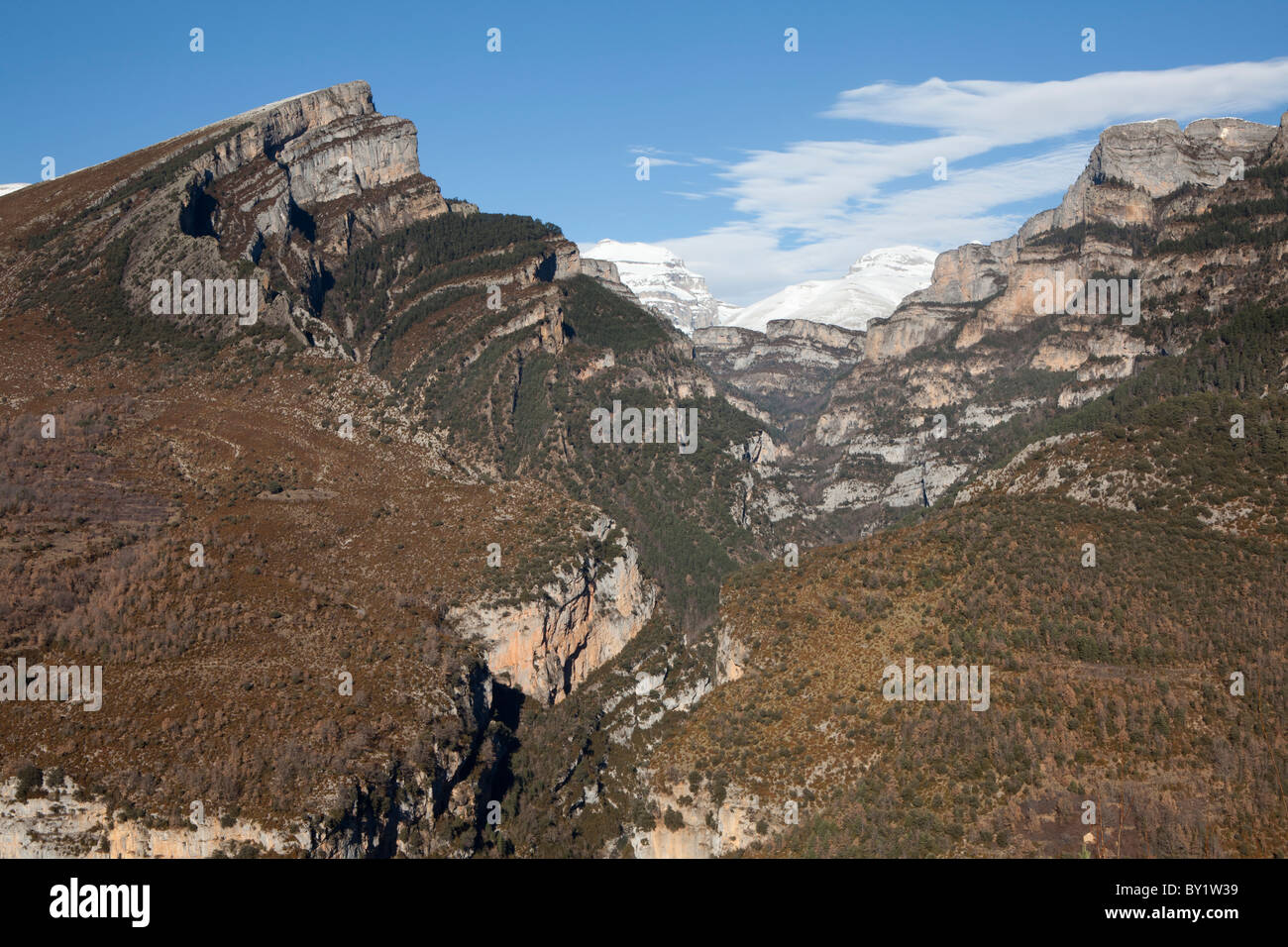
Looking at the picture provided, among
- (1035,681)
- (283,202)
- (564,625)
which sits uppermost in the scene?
(283,202)

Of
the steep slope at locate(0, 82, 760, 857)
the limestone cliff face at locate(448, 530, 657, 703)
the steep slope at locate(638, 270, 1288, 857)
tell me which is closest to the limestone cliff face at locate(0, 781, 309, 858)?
the steep slope at locate(0, 82, 760, 857)

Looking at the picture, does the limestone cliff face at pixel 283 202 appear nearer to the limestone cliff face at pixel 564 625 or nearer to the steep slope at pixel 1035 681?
the limestone cliff face at pixel 564 625

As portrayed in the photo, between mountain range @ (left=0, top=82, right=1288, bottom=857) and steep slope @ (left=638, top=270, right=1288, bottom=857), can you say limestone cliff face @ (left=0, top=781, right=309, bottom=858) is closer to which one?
mountain range @ (left=0, top=82, right=1288, bottom=857)

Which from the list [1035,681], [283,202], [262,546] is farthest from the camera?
[283,202]

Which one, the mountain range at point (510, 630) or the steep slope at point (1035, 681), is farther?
the mountain range at point (510, 630)

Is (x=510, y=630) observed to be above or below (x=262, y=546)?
below

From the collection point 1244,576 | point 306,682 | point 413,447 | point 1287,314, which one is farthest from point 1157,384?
point 306,682

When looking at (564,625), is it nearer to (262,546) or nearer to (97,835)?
(262,546)

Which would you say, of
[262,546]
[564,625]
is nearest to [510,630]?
[564,625]

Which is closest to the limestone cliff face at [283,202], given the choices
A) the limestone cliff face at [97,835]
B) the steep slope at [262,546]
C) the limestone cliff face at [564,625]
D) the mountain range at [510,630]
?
the steep slope at [262,546]
